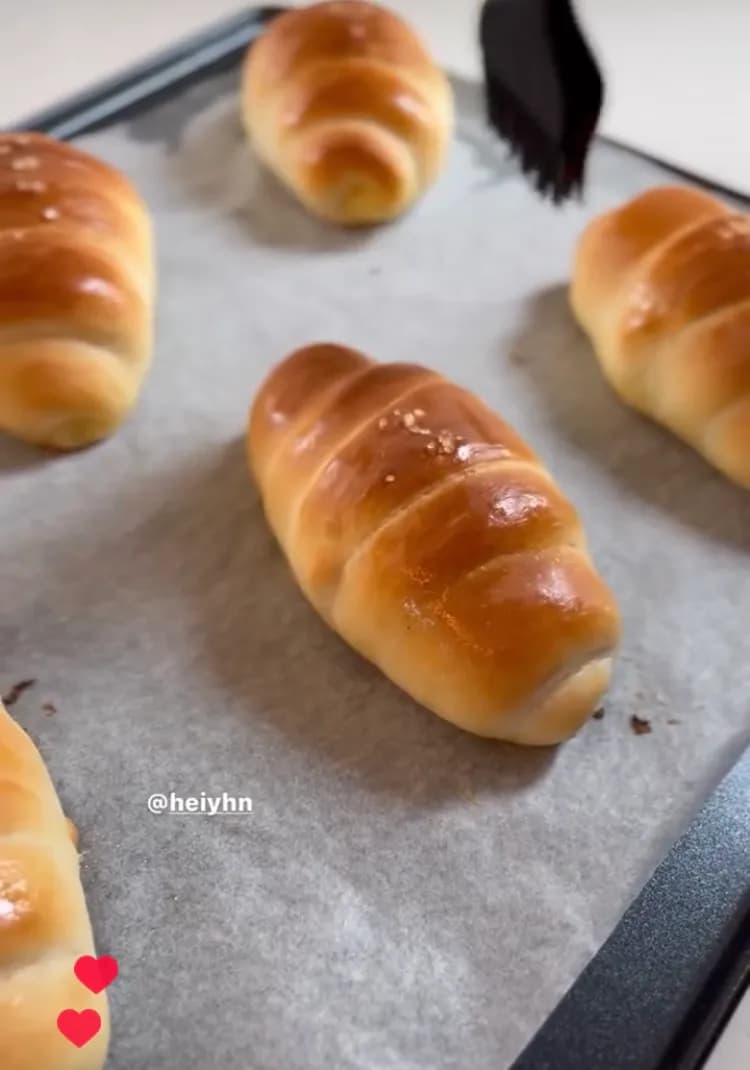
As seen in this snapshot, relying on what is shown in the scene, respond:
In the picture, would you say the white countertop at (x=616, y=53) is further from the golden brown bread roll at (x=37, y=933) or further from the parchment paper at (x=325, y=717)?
the golden brown bread roll at (x=37, y=933)

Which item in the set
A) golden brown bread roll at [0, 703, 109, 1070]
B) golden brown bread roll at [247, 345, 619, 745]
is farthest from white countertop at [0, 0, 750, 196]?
golden brown bread roll at [0, 703, 109, 1070]

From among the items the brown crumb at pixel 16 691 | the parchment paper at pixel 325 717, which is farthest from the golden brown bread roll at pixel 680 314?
the brown crumb at pixel 16 691

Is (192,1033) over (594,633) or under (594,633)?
under

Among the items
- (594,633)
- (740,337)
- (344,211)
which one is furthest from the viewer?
(344,211)

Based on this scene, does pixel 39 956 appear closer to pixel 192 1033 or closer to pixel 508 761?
pixel 192 1033

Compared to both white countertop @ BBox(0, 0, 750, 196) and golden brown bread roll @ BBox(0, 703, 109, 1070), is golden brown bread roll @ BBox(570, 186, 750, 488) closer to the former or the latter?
white countertop @ BBox(0, 0, 750, 196)

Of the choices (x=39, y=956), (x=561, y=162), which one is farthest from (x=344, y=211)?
(x=39, y=956)

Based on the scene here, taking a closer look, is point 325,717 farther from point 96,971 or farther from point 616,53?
point 616,53

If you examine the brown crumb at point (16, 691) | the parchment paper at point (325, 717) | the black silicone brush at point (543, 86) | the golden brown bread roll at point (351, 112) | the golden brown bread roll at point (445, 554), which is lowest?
the brown crumb at point (16, 691)
